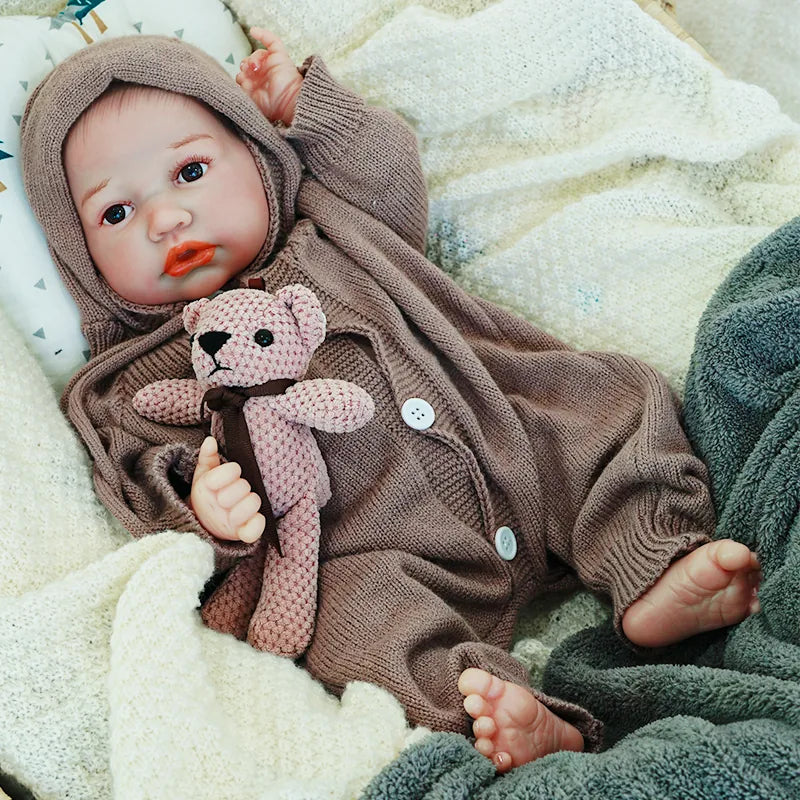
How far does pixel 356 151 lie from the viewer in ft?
4.03

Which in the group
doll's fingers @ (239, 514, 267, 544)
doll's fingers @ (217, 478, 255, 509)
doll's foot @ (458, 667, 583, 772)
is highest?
doll's fingers @ (217, 478, 255, 509)

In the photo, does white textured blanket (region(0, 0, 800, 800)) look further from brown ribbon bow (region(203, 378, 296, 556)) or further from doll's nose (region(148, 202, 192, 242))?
doll's nose (region(148, 202, 192, 242))

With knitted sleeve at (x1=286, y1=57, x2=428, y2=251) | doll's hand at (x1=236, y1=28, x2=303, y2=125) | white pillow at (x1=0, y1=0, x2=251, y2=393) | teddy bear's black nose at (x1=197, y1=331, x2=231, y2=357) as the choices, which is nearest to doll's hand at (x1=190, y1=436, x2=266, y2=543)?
teddy bear's black nose at (x1=197, y1=331, x2=231, y2=357)

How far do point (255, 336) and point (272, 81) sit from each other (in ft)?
1.70

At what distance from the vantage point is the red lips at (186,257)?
42.7 inches

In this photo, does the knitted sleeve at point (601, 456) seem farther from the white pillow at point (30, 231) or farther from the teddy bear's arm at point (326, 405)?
the white pillow at point (30, 231)

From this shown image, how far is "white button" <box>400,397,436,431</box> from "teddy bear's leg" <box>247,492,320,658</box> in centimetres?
15

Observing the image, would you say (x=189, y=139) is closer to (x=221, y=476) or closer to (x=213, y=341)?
(x=213, y=341)

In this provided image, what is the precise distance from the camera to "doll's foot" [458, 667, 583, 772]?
85cm

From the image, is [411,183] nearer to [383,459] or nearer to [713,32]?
[383,459]

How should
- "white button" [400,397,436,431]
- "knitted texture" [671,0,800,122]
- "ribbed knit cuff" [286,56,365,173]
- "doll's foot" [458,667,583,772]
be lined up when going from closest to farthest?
"doll's foot" [458,667,583,772] < "white button" [400,397,436,431] < "ribbed knit cuff" [286,56,365,173] < "knitted texture" [671,0,800,122]

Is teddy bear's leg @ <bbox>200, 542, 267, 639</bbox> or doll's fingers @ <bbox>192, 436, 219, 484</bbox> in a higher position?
doll's fingers @ <bbox>192, 436, 219, 484</bbox>

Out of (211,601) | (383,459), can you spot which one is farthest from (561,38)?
(211,601)

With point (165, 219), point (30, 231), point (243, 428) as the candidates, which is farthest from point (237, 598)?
point (30, 231)
